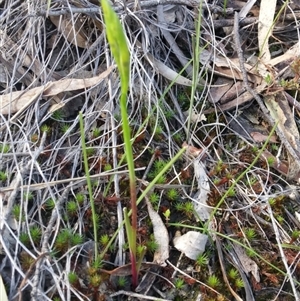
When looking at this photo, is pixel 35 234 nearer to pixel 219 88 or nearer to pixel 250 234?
pixel 250 234

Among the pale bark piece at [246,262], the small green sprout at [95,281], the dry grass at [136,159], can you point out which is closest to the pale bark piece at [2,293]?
the dry grass at [136,159]

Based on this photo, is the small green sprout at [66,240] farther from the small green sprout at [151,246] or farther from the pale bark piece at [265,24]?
the pale bark piece at [265,24]

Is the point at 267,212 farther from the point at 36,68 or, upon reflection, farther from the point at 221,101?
the point at 36,68

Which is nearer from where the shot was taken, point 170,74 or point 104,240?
point 104,240

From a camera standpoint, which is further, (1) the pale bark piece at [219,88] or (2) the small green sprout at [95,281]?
(1) the pale bark piece at [219,88]

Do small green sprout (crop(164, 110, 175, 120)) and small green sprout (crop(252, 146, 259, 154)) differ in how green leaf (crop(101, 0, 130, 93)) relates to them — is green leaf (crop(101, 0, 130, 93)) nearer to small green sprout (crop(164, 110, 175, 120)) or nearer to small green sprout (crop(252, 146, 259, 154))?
small green sprout (crop(164, 110, 175, 120))

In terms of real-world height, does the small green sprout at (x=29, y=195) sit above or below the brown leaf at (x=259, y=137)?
below

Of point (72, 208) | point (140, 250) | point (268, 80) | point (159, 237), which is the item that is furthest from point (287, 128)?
point (72, 208)
